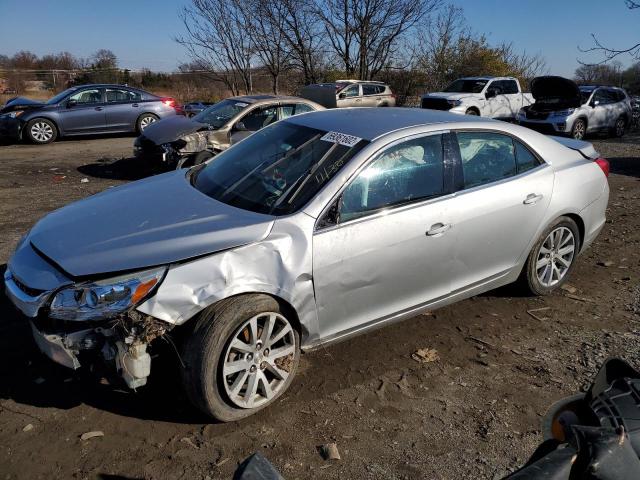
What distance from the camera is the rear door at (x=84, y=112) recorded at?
43.7 feet

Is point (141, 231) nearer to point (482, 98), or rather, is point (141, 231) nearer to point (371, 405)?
point (371, 405)

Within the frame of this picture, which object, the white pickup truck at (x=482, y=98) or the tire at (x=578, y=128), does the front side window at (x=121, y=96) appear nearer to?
the white pickup truck at (x=482, y=98)

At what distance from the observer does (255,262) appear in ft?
9.49

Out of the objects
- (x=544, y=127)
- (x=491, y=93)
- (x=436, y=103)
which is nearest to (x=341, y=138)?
(x=544, y=127)

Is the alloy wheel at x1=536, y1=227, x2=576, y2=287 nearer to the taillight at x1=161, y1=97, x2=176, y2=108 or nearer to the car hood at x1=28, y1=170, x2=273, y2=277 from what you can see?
the car hood at x1=28, y1=170, x2=273, y2=277

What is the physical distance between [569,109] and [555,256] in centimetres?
1162

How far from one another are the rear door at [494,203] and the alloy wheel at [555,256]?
33cm

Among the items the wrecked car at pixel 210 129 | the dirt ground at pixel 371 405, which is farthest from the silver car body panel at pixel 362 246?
the wrecked car at pixel 210 129

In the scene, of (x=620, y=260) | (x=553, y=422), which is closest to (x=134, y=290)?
(x=553, y=422)

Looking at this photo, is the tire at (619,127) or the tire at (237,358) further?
the tire at (619,127)

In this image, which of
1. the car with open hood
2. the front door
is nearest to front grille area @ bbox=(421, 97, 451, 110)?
the car with open hood

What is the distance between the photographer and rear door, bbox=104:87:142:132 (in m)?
13.9

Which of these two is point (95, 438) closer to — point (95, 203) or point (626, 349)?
point (95, 203)

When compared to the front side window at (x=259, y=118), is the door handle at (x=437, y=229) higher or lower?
lower
